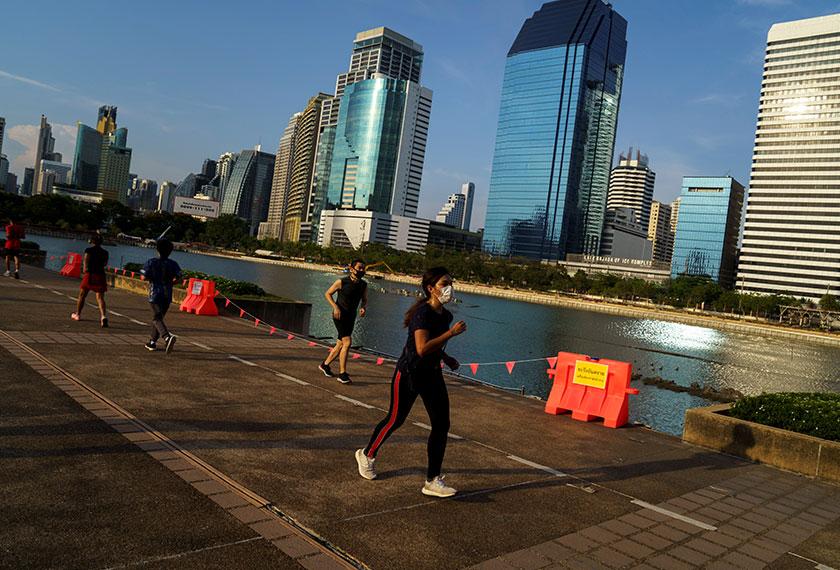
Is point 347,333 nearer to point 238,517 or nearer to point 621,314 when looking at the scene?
point 238,517

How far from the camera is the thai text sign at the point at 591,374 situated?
10906 mm

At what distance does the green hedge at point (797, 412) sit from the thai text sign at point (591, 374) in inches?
85.9

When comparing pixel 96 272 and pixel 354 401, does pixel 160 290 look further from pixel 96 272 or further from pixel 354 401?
pixel 354 401

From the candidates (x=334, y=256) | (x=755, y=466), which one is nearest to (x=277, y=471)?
(x=755, y=466)

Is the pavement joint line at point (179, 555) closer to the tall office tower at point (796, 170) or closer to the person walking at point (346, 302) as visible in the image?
the person walking at point (346, 302)

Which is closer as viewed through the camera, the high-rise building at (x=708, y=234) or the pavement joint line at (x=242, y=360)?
the pavement joint line at (x=242, y=360)

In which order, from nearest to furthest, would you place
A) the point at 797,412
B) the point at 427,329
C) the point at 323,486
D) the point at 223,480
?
the point at 223,480, the point at 323,486, the point at 427,329, the point at 797,412

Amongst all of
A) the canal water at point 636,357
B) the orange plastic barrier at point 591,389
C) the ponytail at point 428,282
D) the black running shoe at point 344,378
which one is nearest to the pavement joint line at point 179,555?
the ponytail at point 428,282

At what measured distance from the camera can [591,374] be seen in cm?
1104

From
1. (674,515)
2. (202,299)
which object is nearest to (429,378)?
(674,515)

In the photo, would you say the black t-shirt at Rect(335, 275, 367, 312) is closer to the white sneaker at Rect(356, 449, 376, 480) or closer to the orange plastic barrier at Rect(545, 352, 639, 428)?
the orange plastic barrier at Rect(545, 352, 639, 428)

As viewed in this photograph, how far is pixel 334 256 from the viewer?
19425cm

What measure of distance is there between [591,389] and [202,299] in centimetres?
1307

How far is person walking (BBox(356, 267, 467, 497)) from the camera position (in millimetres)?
5883
